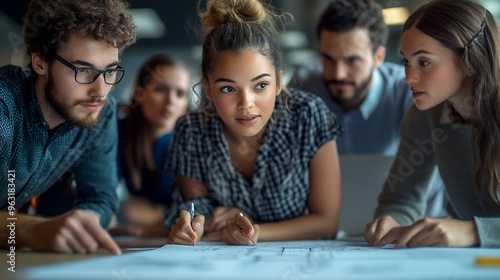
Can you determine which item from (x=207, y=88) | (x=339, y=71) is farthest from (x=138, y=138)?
(x=207, y=88)

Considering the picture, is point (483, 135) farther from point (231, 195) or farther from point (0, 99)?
point (0, 99)

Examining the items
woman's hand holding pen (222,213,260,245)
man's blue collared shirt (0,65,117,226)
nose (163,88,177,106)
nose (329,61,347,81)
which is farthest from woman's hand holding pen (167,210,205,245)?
nose (163,88,177,106)

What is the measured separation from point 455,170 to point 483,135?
116 millimetres

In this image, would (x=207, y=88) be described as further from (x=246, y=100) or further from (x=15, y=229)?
(x=15, y=229)

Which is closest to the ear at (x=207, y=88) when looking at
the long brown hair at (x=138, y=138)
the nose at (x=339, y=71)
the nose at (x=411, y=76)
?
the nose at (x=411, y=76)

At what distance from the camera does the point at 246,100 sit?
0.93 metres

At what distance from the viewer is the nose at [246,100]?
93 centimetres

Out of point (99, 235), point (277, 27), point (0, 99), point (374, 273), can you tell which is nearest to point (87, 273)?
point (99, 235)

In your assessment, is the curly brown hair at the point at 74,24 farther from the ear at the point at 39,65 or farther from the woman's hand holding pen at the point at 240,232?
the woman's hand holding pen at the point at 240,232

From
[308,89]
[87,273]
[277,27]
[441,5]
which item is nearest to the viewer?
[87,273]

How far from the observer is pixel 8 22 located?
1364 millimetres

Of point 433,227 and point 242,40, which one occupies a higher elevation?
point 242,40

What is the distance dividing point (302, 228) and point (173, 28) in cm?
310

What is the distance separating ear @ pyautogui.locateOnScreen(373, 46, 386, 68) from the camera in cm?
174
